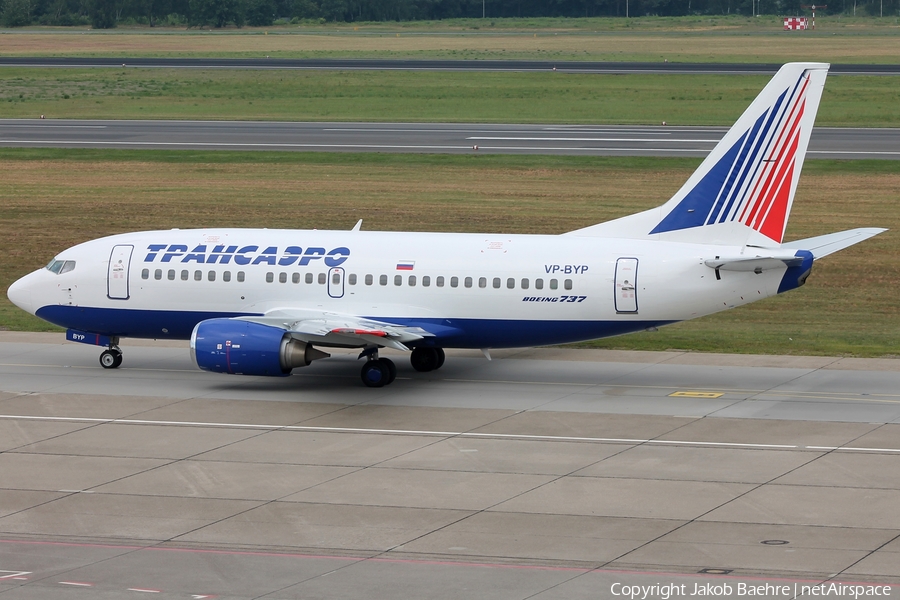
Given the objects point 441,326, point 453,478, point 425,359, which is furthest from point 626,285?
point 453,478

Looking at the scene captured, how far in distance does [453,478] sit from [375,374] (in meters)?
7.99

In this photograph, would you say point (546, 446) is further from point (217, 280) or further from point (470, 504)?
point (217, 280)

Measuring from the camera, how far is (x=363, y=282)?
3425 centimetres

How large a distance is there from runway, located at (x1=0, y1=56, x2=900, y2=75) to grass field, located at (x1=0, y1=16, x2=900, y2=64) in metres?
6.71

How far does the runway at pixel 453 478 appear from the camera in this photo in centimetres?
2064

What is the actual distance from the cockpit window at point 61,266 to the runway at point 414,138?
132 ft

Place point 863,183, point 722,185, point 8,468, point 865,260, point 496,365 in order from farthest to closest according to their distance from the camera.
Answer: point 863,183 < point 865,260 < point 496,365 < point 722,185 < point 8,468

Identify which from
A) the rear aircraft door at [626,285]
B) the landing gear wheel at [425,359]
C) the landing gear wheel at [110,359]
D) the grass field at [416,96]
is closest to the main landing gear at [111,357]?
the landing gear wheel at [110,359]

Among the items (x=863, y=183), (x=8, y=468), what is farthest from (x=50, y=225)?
(x=863, y=183)

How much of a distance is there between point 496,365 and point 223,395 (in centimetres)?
796

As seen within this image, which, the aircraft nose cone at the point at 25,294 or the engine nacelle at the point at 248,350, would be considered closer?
the engine nacelle at the point at 248,350
